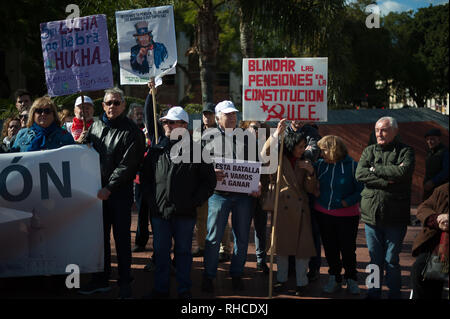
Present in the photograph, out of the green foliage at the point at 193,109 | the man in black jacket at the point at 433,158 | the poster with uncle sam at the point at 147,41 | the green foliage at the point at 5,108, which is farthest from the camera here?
the green foliage at the point at 193,109

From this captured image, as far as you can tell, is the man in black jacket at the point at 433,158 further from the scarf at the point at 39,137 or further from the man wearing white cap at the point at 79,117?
the scarf at the point at 39,137

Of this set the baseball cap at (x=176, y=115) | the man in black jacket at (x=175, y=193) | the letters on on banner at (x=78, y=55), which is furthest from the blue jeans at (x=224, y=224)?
the letters on on banner at (x=78, y=55)

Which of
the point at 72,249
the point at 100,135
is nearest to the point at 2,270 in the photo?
the point at 72,249

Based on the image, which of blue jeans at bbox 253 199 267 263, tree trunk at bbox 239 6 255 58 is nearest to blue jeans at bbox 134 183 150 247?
blue jeans at bbox 253 199 267 263

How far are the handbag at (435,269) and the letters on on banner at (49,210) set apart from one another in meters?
3.07

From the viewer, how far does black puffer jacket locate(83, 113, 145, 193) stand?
5.46 metres

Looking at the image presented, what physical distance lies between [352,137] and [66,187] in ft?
31.0

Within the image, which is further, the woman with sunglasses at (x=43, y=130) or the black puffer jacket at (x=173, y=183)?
the woman with sunglasses at (x=43, y=130)

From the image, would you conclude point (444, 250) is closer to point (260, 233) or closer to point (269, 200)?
point (269, 200)

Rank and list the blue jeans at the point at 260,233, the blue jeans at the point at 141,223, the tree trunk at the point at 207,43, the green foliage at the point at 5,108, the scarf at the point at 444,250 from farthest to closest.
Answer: the tree trunk at the point at 207,43 < the green foliage at the point at 5,108 < the blue jeans at the point at 141,223 < the blue jeans at the point at 260,233 < the scarf at the point at 444,250

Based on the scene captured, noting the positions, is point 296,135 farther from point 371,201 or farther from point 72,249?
point 72,249

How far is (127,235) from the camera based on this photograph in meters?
5.66

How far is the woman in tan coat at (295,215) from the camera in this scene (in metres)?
5.89

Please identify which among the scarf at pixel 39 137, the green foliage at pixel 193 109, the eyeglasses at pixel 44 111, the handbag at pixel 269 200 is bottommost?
the handbag at pixel 269 200
